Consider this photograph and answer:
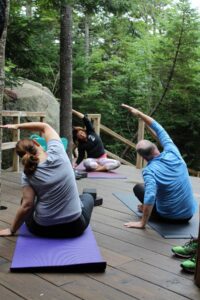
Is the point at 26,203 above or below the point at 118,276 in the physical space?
above

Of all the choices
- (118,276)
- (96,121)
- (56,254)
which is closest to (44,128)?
(56,254)

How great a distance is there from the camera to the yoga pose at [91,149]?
668 centimetres

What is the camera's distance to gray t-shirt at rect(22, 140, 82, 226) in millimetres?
2877

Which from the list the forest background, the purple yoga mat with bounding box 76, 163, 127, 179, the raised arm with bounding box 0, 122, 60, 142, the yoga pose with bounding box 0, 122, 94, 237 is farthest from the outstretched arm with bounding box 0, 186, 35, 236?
the forest background

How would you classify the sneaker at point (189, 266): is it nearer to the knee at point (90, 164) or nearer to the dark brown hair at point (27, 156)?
the dark brown hair at point (27, 156)

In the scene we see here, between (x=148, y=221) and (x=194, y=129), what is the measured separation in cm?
886

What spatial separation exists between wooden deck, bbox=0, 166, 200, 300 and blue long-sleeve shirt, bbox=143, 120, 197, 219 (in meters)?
0.32

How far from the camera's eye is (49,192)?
114 inches

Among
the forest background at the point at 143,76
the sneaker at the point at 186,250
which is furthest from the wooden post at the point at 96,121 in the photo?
the sneaker at the point at 186,250

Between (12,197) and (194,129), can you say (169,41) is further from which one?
(12,197)

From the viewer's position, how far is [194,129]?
12.1 meters

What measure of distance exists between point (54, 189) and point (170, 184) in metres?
1.17

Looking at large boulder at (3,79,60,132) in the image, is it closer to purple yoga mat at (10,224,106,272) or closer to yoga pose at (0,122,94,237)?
yoga pose at (0,122,94,237)

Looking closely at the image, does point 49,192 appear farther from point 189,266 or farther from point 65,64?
point 65,64
